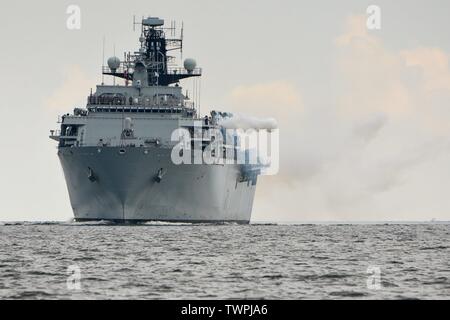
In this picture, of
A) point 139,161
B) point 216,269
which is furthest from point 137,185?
Result: point 216,269

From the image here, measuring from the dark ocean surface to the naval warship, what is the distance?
18.7 metres

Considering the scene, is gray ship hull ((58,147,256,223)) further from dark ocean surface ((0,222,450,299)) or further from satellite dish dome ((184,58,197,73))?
satellite dish dome ((184,58,197,73))

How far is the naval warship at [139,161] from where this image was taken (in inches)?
3757

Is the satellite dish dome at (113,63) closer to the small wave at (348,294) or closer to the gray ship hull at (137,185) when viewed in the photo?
the gray ship hull at (137,185)

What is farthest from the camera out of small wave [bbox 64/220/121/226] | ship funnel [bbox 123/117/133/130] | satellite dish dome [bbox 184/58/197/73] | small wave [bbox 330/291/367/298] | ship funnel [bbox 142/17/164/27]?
satellite dish dome [bbox 184/58/197/73]

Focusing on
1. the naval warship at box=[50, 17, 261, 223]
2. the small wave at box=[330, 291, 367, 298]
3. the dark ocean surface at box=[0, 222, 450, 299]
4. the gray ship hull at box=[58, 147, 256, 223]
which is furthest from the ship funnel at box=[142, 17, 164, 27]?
the small wave at box=[330, 291, 367, 298]

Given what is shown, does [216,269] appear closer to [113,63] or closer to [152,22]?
[113,63]

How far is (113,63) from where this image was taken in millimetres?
116062

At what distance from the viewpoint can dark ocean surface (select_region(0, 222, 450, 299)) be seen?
130 feet

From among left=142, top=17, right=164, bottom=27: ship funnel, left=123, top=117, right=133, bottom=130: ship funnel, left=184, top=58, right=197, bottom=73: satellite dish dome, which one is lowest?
left=123, top=117, right=133, bottom=130: ship funnel

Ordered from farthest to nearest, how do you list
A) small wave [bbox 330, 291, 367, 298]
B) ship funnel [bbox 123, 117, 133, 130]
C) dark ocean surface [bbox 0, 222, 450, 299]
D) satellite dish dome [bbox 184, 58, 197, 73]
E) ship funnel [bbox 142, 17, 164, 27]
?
1. satellite dish dome [bbox 184, 58, 197, 73]
2. ship funnel [bbox 142, 17, 164, 27]
3. ship funnel [bbox 123, 117, 133, 130]
4. dark ocean surface [bbox 0, 222, 450, 299]
5. small wave [bbox 330, 291, 367, 298]

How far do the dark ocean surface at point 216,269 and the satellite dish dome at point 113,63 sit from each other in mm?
41270

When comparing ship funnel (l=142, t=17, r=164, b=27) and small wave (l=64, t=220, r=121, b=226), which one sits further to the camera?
ship funnel (l=142, t=17, r=164, b=27)
